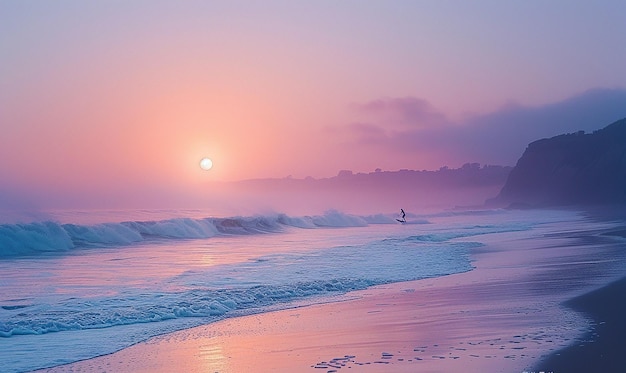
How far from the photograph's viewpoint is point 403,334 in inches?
349

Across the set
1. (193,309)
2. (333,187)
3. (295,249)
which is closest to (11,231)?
(295,249)

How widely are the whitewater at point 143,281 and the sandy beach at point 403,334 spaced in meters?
0.69

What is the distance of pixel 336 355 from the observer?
778 cm

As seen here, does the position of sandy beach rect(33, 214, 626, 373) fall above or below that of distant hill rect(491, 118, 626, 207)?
below

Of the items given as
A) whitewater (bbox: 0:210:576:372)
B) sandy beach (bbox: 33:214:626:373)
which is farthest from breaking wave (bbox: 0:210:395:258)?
sandy beach (bbox: 33:214:626:373)

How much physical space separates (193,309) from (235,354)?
335 cm

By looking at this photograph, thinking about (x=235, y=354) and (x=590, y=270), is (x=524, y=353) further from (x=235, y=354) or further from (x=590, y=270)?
(x=590, y=270)

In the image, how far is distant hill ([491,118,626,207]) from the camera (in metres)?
95.8

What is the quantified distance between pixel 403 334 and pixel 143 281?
7.64m

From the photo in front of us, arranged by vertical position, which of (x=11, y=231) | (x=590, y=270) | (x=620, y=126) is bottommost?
(x=590, y=270)

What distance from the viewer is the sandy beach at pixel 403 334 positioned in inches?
289

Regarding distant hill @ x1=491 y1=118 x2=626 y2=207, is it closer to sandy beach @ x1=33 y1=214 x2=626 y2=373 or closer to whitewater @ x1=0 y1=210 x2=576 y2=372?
whitewater @ x1=0 y1=210 x2=576 y2=372

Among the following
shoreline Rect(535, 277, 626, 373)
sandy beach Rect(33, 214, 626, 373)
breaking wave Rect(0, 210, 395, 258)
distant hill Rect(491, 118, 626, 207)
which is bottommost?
shoreline Rect(535, 277, 626, 373)

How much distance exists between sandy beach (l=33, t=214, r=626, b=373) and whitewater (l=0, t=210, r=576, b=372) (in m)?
0.69
